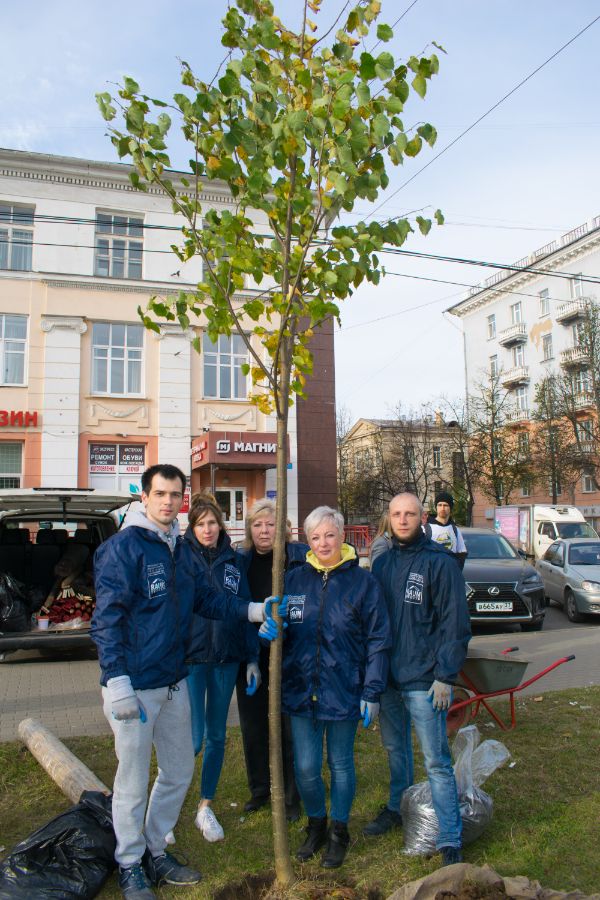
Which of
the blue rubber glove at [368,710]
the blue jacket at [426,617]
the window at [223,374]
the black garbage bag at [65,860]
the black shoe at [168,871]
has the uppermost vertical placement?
the window at [223,374]

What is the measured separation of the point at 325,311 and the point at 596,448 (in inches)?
1460

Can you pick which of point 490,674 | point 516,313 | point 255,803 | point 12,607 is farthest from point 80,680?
point 516,313

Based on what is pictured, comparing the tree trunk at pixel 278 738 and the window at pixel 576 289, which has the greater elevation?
the window at pixel 576 289

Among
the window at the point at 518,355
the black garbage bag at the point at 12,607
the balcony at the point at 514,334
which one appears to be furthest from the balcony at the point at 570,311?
the black garbage bag at the point at 12,607

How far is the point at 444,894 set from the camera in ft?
9.57

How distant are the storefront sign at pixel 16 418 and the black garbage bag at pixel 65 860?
18877 millimetres

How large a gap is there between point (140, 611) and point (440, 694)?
62.2 inches

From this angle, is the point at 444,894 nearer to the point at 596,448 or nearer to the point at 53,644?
the point at 53,644

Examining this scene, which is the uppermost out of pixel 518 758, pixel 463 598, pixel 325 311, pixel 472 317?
pixel 472 317

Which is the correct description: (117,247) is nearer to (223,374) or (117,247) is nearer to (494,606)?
(223,374)

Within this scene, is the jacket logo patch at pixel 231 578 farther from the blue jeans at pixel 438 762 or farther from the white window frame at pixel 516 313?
the white window frame at pixel 516 313

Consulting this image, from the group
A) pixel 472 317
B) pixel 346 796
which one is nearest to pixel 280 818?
pixel 346 796

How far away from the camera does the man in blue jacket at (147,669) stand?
3.39 meters

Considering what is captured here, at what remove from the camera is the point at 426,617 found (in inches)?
154
